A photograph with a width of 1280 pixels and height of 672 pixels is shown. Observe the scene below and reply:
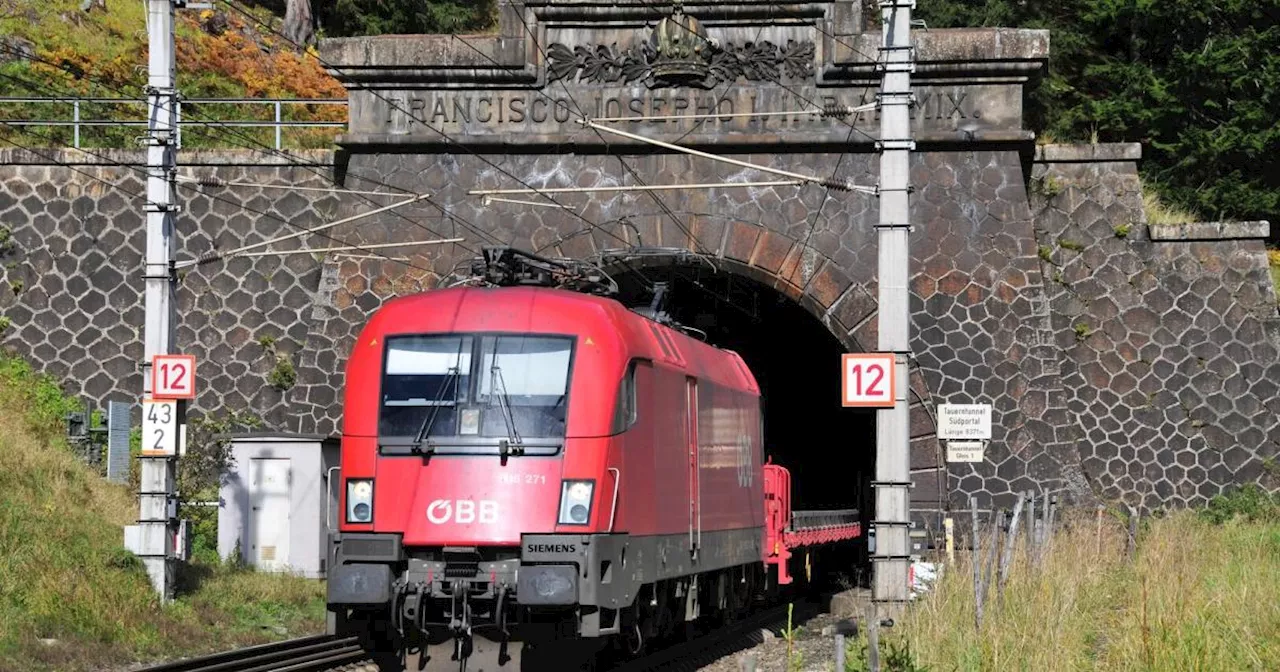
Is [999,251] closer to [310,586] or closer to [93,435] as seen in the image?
[310,586]

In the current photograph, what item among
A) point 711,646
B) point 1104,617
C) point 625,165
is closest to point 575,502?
point 1104,617

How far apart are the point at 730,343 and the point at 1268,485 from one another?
11.3 meters

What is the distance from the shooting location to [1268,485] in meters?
28.0

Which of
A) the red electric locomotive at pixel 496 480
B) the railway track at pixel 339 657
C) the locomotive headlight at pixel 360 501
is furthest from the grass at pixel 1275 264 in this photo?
the locomotive headlight at pixel 360 501

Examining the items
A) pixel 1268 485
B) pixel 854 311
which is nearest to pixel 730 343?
pixel 854 311

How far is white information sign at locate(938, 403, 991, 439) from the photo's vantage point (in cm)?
1869

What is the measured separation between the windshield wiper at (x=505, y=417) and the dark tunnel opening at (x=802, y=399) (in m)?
16.2

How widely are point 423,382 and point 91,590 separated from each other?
5.36 meters

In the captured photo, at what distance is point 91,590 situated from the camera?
17.3m

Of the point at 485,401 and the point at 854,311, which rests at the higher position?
the point at 854,311

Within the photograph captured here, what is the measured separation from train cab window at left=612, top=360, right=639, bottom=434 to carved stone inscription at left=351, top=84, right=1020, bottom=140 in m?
12.2

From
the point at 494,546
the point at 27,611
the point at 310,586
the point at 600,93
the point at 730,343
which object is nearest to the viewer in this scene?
the point at 494,546

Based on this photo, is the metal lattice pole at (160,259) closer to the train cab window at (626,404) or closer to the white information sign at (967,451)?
the train cab window at (626,404)

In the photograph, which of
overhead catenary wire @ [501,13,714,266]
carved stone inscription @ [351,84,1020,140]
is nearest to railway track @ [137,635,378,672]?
overhead catenary wire @ [501,13,714,266]
